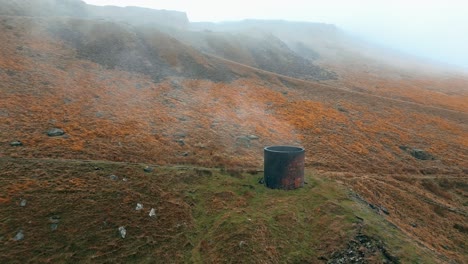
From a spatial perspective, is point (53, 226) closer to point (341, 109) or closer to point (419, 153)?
point (419, 153)

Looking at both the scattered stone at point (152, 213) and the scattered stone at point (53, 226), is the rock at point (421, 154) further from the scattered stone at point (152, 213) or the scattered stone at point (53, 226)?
the scattered stone at point (53, 226)

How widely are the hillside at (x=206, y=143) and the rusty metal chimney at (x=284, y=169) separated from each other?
748 millimetres

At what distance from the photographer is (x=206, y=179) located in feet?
68.2

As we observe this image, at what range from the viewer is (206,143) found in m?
28.4

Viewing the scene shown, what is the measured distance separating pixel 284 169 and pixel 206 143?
391 inches

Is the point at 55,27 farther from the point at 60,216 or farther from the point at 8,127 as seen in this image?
the point at 60,216

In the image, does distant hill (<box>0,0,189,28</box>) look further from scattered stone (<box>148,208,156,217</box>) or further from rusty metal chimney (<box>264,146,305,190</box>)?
rusty metal chimney (<box>264,146,305,190</box>)

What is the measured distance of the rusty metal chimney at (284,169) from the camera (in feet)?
65.9

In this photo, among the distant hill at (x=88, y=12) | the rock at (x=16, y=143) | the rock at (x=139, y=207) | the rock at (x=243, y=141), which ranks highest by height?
the distant hill at (x=88, y=12)

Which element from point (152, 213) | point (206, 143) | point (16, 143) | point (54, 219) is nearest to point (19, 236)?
point (54, 219)

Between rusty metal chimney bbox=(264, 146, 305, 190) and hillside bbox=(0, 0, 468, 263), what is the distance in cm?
75

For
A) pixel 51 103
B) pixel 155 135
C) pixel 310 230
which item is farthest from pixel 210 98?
pixel 310 230

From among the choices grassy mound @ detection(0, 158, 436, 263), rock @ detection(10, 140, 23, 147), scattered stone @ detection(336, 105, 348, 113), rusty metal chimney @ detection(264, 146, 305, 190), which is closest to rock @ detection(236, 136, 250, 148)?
rusty metal chimney @ detection(264, 146, 305, 190)

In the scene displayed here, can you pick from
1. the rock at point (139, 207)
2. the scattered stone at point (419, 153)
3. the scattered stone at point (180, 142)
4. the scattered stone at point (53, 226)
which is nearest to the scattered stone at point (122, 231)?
the rock at point (139, 207)
